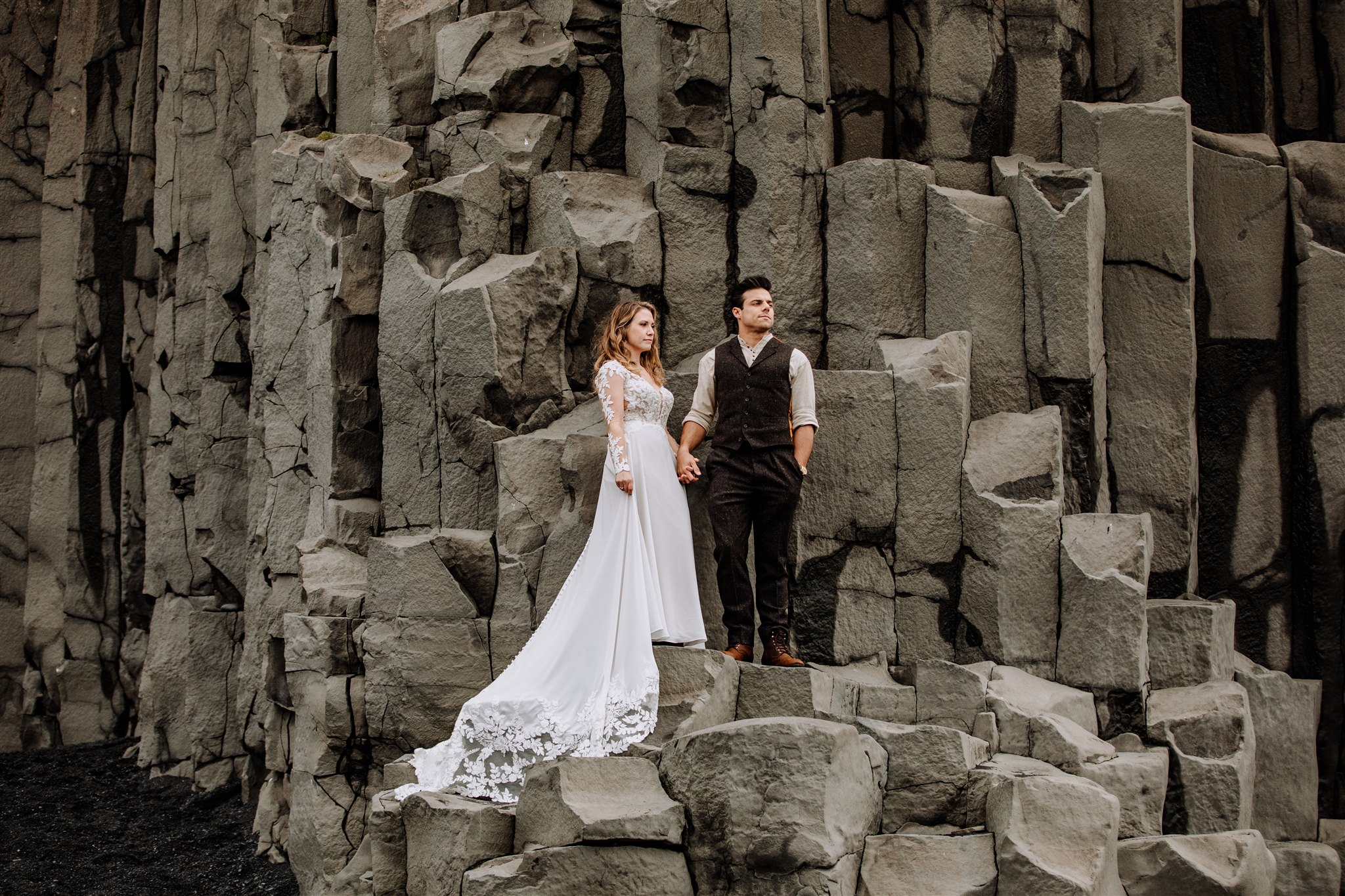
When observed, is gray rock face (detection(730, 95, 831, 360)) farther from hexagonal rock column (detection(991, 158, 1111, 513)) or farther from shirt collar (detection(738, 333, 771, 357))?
hexagonal rock column (detection(991, 158, 1111, 513))

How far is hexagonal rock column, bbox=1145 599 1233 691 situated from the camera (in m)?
7.65

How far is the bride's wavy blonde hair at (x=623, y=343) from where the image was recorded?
24.4ft

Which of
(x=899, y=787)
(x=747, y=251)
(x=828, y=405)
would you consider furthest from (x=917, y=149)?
(x=899, y=787)

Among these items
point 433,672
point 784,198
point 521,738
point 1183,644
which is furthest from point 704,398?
point 1183,644

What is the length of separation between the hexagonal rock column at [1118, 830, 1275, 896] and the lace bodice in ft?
10.4

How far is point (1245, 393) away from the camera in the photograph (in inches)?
357

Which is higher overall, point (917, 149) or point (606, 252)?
point (917, 149)

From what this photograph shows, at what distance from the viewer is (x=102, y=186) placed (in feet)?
44.2

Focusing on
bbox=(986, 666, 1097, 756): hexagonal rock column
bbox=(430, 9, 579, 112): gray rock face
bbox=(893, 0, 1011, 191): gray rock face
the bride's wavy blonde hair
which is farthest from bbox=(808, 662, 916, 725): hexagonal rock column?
bbox=(430, 9, 579, 112): gray rock face

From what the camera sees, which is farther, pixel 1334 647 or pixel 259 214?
pixel 259 214

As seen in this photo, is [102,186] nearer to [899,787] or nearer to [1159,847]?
[899,787]

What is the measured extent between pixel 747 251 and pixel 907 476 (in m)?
1.80

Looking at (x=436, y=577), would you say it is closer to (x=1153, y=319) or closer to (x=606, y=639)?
(x=606, y=639)

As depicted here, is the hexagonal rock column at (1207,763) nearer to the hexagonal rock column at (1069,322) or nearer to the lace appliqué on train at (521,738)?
the hexagonal rock column at (1069,322)
